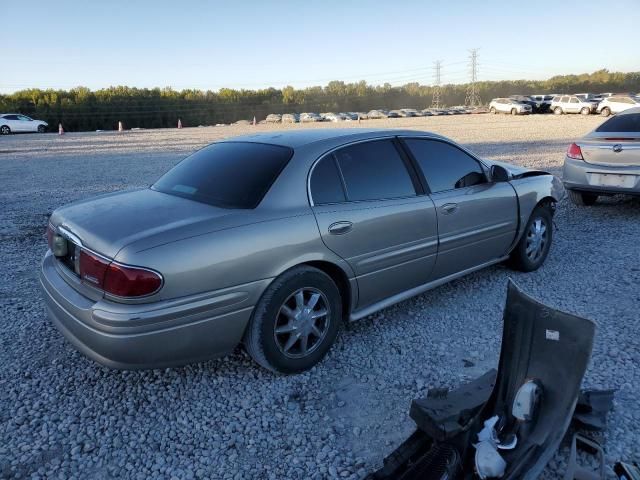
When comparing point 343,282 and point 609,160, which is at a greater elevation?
point 609,160

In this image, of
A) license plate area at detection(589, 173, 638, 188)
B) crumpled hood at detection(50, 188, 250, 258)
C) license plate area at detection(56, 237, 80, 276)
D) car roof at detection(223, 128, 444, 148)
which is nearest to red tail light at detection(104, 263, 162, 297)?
crumpled hood at detection(50, 188, 250, 258)

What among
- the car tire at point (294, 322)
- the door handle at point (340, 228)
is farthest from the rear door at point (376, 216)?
the car tire at point (294, 322)

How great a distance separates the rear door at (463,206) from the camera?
388 centimetres

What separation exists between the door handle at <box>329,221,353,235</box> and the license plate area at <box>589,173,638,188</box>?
501 centimetres

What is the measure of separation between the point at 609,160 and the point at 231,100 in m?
64.8

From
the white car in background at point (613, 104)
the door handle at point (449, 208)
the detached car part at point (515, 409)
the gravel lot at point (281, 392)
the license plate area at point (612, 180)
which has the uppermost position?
the white car in background at point (613, 104)

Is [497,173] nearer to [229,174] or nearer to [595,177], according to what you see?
[229,174]

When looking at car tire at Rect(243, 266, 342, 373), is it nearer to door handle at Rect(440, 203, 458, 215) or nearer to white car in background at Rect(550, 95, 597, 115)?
door handle at Rect(440, 203, 458, 215)

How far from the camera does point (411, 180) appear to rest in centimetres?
375

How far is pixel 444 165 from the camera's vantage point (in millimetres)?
4047

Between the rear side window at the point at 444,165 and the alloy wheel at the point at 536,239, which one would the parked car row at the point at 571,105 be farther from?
the rear side window at the point at 444,165

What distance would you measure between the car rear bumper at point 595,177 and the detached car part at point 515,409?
4.96 meters

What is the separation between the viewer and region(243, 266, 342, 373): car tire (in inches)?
114

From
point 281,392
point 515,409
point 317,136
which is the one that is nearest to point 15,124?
point 317,136
